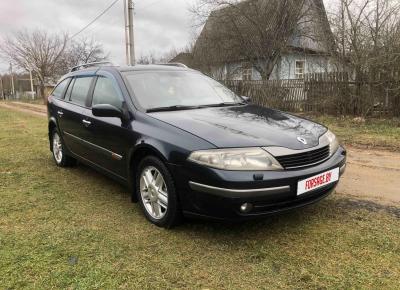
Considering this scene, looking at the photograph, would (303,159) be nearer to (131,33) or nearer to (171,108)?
(171,108)

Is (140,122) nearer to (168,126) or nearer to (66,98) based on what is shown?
(168,126)

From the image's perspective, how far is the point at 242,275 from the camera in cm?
304

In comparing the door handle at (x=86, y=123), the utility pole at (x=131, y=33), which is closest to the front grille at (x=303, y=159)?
the door handle at (x=86, y=123)

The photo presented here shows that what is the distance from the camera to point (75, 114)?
5.55 m

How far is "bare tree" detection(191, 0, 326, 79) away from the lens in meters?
21.3

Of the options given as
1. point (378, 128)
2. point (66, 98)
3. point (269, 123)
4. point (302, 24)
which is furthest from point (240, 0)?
point (269, 123)

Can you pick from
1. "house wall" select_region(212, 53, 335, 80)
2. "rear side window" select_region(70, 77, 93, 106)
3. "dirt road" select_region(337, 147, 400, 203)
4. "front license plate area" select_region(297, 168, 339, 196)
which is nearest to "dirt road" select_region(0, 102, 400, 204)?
"dirt road" select_region(337, 147, 400, 203)

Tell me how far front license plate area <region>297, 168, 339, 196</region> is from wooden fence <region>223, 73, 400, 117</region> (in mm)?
9072

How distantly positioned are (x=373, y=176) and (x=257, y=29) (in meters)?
17.4

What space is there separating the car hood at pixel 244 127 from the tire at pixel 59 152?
9.36ft

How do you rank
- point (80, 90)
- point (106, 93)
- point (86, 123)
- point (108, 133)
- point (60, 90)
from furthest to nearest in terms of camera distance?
point (60, 90)
point (80, 90)
point (86, 123)
point (106, 93)
point (108, 133)

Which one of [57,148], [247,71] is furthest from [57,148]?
[247,71]

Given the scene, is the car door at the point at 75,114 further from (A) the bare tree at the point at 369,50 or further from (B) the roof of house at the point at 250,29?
(B) the roof of house at the point at 250,29

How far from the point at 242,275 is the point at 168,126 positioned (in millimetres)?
1500
